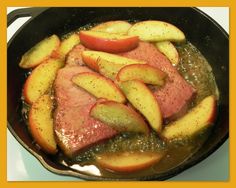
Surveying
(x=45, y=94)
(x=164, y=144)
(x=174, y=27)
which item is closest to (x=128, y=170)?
(x=164, y=144)

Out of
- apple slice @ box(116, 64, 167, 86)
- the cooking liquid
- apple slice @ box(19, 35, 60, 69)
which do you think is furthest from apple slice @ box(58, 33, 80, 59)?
the cooking liquid

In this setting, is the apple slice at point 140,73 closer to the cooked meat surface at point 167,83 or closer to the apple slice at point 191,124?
the cooked meat surface at point 167,83

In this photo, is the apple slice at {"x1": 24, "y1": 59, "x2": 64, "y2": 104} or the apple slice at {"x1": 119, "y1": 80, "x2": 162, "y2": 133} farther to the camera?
the apple slice at {"x1": 24, "y1": 59, "x2": 64, "y2": 104}

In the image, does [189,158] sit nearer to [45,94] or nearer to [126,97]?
[126,97]

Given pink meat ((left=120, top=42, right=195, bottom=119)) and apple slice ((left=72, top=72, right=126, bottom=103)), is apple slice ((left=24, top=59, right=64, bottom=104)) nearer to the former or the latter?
apple slice ((left=72, top=72, right=126, bottom=103))

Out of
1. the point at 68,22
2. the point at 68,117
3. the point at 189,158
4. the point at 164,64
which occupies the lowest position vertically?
the point at 189,158

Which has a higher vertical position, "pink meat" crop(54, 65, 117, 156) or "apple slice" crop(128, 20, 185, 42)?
"apple slice" crop(128, 20, 185, 42)

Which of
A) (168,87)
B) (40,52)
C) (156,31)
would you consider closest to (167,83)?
(168,87)
